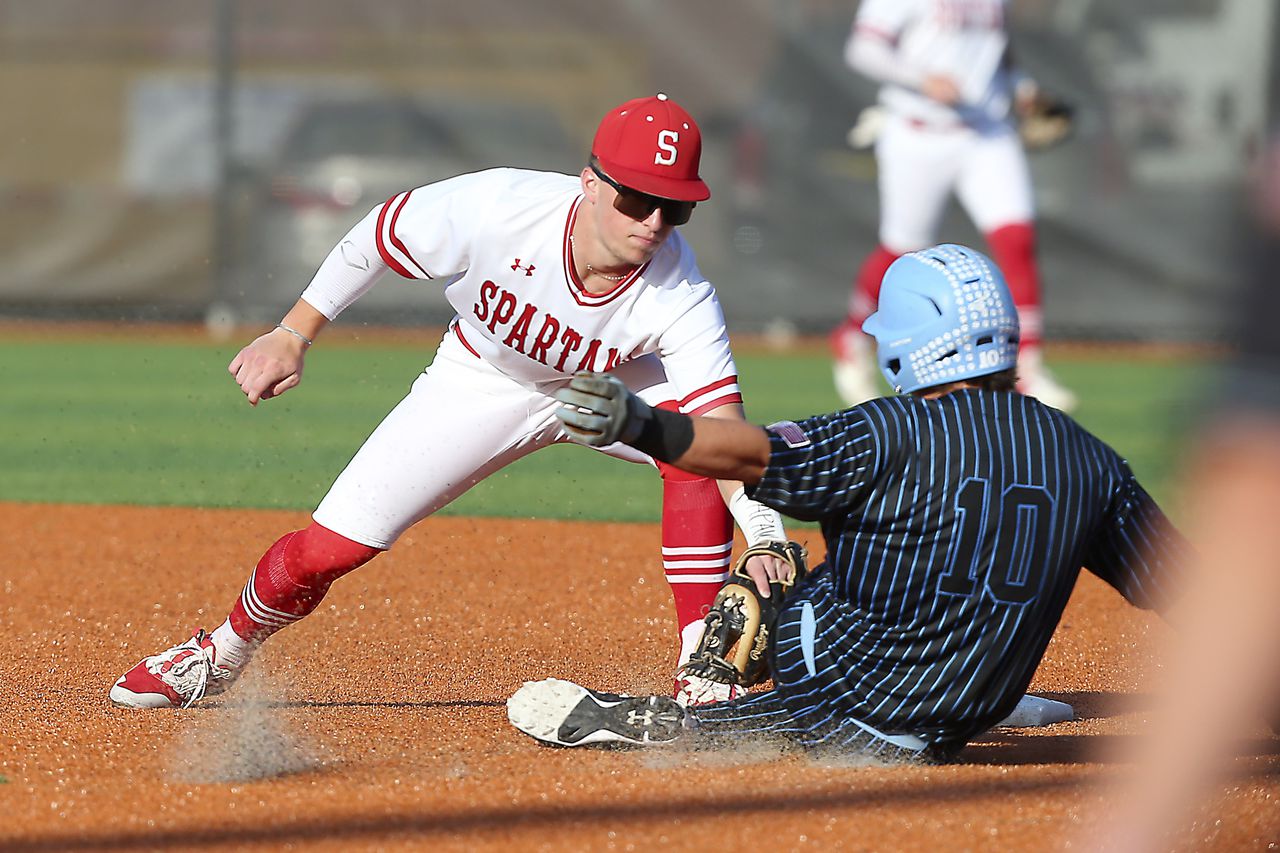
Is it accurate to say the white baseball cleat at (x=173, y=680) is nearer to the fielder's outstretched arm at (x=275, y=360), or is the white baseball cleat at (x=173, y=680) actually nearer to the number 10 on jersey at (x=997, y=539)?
the fielder's outstretched arm at (x=275, y=360)

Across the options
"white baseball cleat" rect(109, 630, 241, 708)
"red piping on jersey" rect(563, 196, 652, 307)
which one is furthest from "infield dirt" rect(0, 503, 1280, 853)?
"red piping on jersey" rect(563, 196, 652, 307)

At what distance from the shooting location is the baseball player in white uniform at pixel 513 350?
12.0 ft

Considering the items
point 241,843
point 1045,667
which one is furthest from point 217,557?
point 241,843

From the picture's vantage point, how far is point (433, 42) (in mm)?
13656

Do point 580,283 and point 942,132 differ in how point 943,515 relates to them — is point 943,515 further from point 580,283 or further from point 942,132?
point 942,132

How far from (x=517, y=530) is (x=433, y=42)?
7966mm

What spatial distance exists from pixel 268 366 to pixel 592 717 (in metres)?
1.03

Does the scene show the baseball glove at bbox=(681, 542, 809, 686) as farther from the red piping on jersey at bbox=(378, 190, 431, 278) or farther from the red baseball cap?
the red piping on jersey at bbox=(378, 190, 431, 278)

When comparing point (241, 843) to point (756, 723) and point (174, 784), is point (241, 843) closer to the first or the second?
point (174, 784)

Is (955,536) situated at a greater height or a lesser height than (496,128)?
greater

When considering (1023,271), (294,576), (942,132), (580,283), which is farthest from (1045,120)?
(294,576)

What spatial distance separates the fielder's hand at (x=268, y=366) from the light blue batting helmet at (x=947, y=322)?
132 cm

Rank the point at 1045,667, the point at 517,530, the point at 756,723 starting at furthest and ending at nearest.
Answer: the point at 517,530
the point at 1045,667
the point at 756,723

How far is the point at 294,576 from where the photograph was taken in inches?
→ 151
